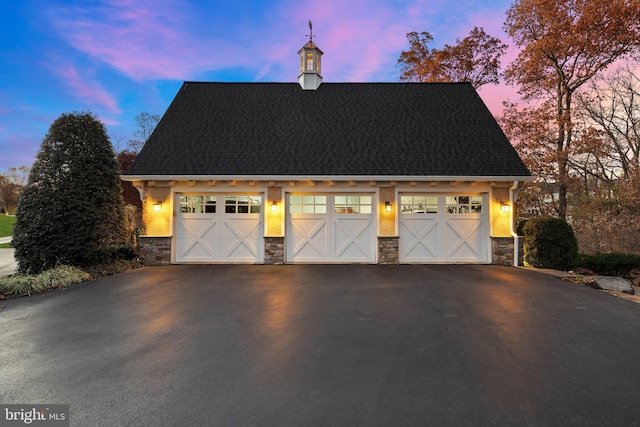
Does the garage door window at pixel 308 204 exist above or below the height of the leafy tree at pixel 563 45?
below

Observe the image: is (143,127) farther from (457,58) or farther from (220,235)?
(457,58)

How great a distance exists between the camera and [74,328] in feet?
13.1

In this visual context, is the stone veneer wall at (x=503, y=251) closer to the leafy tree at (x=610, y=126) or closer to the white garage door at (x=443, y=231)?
the white garage door at (x=443, y=231)

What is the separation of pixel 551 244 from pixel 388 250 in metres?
4.55

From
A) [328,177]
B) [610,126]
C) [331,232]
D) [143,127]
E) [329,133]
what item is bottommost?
[331,232]

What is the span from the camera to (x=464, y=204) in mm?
9141

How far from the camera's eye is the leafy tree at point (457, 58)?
53.5 ft

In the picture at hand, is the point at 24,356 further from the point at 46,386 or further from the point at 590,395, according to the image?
the point at 590,395

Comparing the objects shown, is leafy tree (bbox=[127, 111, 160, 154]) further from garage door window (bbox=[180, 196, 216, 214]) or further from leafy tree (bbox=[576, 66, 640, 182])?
leafy tree (bbox=[576, 66, 640, 182])

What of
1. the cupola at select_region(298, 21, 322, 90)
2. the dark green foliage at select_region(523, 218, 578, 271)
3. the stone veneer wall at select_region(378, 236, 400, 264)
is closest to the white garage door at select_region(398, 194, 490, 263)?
the stone veneer wall at select_region(378, 236, 400, 264)

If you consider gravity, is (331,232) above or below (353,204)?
below

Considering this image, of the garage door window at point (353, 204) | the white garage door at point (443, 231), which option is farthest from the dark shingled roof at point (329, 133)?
the white garage door at point (443, 231)

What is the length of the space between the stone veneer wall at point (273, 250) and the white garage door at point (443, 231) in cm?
371

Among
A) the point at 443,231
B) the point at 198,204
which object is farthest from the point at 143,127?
the point at 443,231
